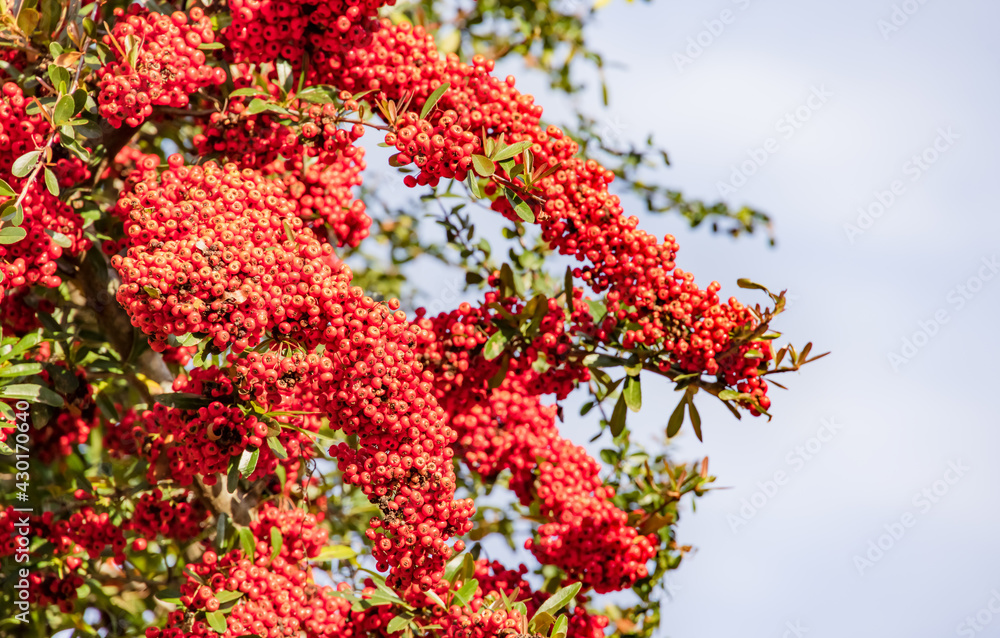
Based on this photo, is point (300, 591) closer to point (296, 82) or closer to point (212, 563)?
point (212, 563)

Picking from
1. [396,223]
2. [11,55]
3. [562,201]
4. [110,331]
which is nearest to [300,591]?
[110,331]

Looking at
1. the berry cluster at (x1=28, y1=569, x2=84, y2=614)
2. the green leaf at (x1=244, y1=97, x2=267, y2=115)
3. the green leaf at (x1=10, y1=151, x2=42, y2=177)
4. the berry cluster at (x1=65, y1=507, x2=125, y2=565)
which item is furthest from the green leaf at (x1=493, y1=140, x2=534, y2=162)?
the berry cluster at (x1=28, y1=569, x2=84, y2=614)

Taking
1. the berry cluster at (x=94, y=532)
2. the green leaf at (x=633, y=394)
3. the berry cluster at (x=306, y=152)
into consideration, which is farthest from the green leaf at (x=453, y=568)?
the berry cluster at (x=94, y=532)

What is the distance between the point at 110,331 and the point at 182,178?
1.19 meters

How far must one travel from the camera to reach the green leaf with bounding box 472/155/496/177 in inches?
119

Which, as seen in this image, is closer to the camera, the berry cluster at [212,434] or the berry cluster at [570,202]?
the berry cluster at [212,434]

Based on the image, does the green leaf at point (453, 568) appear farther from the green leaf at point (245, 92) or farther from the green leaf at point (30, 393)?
the green leaf at point (245, 92)

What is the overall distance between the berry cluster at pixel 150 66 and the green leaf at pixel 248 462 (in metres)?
1.26

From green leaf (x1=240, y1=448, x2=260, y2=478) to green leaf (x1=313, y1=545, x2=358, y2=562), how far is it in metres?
0.90

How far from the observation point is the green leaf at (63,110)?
290cm

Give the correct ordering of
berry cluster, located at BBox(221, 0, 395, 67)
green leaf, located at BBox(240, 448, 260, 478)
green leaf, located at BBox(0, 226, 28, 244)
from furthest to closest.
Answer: berry cluster, located at BBox(221, 0, 395, 67) → green leaf, located at BBox(240, 448, 260, 478) → green leaf, located at BBox(0, 226, 28, 244)

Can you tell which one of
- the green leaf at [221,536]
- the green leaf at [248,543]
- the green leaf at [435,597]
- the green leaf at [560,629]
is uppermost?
the green leaf at [221,536]

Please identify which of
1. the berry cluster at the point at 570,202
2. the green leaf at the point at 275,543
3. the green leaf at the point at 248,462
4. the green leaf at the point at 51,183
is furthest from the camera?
the green leaf at the point at 275,543

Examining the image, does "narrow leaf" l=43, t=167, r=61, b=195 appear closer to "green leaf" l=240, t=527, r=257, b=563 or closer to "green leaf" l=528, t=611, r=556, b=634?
"green leaf" l=240, t=527, r=257, b=563
